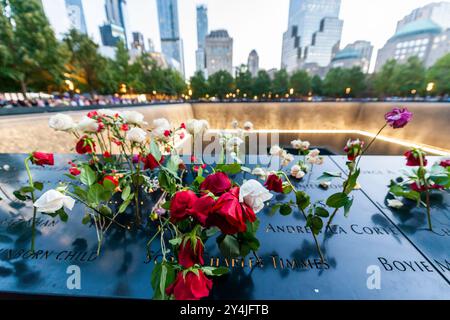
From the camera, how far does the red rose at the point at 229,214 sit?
404mm

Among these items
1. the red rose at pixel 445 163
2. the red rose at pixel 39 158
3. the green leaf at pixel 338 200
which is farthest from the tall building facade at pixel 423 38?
the red rose at pixel 39 158

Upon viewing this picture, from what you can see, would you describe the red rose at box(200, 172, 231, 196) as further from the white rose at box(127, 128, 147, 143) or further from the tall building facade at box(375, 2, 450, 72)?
the tall building facade at box(375, 2, 450, 72)

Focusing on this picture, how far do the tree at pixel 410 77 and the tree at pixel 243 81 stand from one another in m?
14.4

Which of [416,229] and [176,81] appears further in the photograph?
[176,81]

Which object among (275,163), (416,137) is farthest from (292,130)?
(275,163)

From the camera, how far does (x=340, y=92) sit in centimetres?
2062

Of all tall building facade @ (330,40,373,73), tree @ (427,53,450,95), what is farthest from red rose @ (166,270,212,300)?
tall building facade @ (330,40,373,73)

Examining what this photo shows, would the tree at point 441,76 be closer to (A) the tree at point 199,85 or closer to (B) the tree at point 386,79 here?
(B) the tree at point 386,79

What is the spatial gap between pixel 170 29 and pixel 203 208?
375 feet

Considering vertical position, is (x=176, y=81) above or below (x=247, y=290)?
above

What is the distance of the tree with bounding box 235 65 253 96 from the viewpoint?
2228 centimetres
